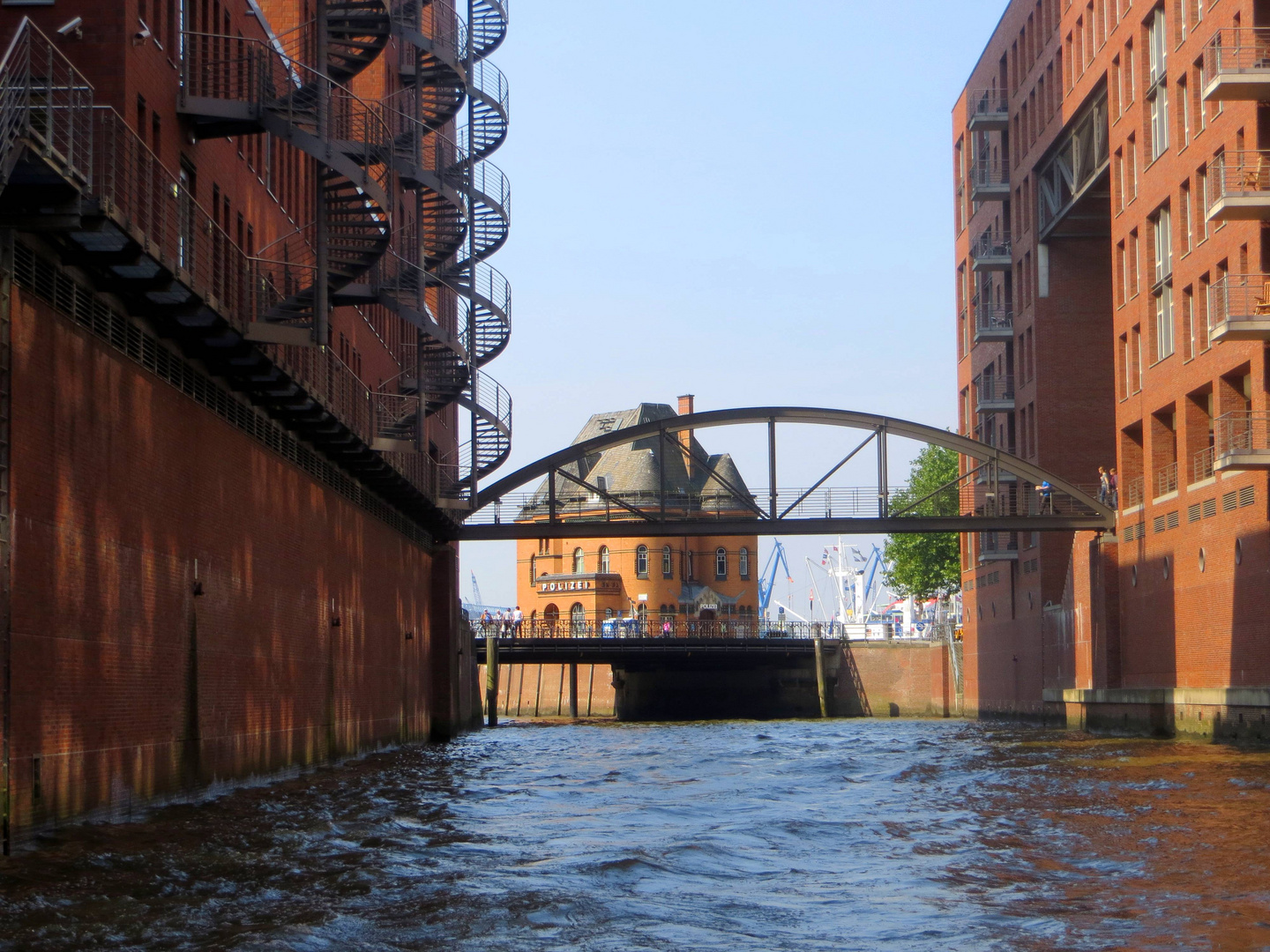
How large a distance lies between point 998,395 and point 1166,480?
20522mm

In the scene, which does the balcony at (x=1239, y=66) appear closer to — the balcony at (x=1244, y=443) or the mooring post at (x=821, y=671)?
the balcony at (x=1244, y=443)

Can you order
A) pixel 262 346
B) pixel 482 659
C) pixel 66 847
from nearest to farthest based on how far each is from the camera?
pixel 66 847
pixel 262 346
pixel 482 659

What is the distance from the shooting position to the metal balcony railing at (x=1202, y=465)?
40.2m

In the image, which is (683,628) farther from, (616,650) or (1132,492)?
(1132,492)

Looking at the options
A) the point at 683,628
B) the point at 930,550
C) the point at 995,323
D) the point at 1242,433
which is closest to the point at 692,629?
the point at 683,628

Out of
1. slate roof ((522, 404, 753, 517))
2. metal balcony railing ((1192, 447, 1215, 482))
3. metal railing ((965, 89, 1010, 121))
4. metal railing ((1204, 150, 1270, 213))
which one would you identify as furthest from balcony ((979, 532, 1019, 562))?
slate roof ((522, 404, 753, 517))

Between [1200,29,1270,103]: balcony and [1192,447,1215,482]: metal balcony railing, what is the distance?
27.9ft

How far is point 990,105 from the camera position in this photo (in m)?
65.4

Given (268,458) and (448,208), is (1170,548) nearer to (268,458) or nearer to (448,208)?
(448,208)

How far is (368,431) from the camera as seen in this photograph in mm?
36500

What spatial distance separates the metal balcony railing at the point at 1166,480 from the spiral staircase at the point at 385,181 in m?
17.1

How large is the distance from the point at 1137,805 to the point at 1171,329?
2319 centimetres

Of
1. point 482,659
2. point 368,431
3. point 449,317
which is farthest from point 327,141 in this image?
point 482,659

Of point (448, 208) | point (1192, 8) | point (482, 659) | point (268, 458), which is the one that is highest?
point (1192, 8)
